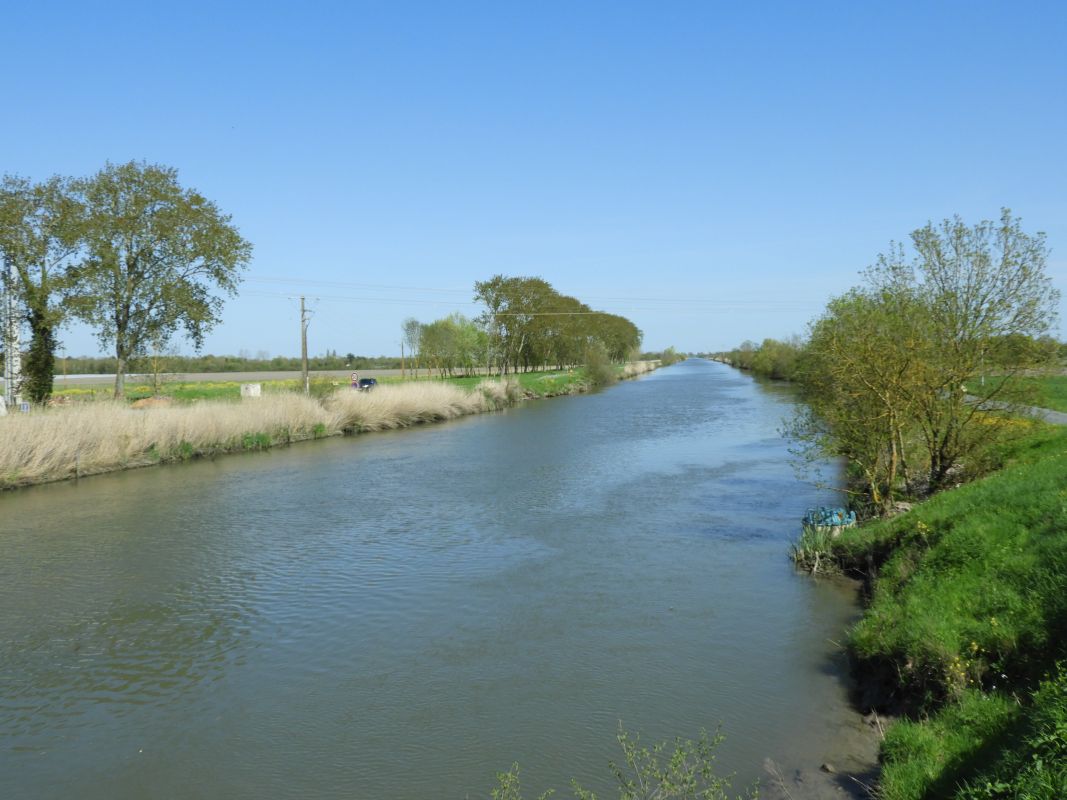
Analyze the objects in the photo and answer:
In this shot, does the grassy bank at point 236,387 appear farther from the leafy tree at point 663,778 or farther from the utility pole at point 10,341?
the leafy tree at point 663,778

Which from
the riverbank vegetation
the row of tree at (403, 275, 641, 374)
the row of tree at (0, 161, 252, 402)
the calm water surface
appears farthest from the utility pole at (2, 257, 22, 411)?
the row of tree at (403, 275, 641, 374)

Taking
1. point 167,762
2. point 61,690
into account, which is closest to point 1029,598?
point 167,762

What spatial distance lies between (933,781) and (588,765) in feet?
8.64

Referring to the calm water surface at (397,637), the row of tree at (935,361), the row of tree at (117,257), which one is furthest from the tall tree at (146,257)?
the row of tree at (935,361)

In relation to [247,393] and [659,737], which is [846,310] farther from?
[247,393]

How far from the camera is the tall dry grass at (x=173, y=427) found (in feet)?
68.5

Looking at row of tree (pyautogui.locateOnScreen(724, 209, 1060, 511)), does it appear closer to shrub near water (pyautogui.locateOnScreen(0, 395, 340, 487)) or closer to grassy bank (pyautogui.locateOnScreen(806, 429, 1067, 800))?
grassy bank (pyautogui.locateOnScreen(806, 429, 1067, 800))

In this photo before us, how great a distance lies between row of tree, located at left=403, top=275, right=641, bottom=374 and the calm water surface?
5141 centimetres

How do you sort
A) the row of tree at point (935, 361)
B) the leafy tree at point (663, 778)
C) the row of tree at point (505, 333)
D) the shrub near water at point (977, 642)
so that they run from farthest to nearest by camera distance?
the row of tree at point (505, 333), the row of tree at point (935, 361), the leafy tree at point (663, 778), the shrub near water at point (977, 642)

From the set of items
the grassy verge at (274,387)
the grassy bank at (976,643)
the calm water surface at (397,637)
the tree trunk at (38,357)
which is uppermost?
the tree trunk at (38,357)

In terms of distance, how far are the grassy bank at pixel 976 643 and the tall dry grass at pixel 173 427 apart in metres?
21.1

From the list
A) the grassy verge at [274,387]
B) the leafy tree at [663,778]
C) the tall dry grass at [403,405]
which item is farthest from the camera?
the grassy verge at [274,387]

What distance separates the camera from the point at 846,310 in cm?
1377

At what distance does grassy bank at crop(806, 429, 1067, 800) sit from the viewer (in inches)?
189
